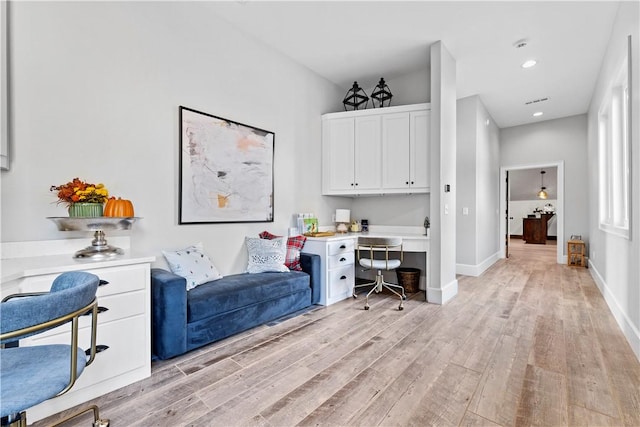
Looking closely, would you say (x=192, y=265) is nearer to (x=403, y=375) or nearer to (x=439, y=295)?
(x=403, y=375)

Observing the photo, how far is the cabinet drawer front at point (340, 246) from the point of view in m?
3.62

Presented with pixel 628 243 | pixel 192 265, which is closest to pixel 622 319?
pixel 628 243

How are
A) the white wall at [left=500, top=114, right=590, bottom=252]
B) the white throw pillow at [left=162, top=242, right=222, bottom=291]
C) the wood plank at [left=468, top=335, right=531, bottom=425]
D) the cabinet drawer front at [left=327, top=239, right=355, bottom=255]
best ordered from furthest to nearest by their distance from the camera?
the white wall at [left=500, top=114, right=590, bottom=252] → the cabinet drawer front at [left=327, top=239, right=355, bottom=255] → the white throw pillow at [left=162, top=242, right=222, bottom=291] → the wood plank at [left=468, top=335, right=531, bottom=425]

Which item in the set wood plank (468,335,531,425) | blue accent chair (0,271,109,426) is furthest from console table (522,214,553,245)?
blue accent chair (0,271,109,426)

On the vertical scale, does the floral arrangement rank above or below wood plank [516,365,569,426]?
above

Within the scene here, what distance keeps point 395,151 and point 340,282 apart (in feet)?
6.07

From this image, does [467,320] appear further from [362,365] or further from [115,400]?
[115,400]

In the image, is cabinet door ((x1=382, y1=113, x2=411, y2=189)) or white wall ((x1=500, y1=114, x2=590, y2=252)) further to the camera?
white wall ((x1=500, y1=114, x2=590, y2=252))

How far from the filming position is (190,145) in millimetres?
2891

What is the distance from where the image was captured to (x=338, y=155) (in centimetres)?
446

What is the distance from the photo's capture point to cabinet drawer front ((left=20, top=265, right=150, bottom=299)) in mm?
1649

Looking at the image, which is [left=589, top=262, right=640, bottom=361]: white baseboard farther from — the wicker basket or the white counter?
the wicker basket

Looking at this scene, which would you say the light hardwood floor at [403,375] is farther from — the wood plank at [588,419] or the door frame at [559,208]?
the door frame at [559,208]

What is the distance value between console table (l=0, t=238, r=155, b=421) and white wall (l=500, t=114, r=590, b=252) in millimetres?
7731
